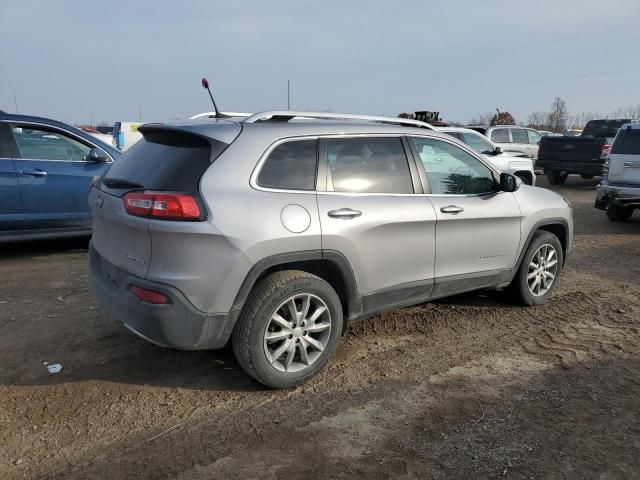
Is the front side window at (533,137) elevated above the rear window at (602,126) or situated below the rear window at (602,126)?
below

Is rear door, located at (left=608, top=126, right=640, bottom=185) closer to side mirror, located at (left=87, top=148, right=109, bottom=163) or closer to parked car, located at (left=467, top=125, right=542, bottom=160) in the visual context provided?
parked car, located at (left=467, top=125, right=542, bottom=160)

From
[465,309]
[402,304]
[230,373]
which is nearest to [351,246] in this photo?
[402,304]

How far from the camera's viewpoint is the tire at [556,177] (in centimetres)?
1613

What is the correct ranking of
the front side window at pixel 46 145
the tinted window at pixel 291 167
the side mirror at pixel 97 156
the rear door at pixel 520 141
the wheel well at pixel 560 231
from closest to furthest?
the tinted window at pixel 291 167, the wheel well at pixel 560 231, the front side window at pixel 46 145, the side mirror at pixel 97 156, the rear door at pixel 520 141

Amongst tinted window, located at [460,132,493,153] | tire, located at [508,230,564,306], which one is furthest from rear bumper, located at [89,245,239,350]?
tinted window, located at [460,132,493,153]

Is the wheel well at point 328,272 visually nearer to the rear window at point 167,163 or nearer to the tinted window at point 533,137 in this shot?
the rear window at point 167,163

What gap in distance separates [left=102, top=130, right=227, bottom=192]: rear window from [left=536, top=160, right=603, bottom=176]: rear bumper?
14.1m

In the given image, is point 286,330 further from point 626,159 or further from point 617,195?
point 626,159

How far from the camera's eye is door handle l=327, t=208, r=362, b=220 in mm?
3559

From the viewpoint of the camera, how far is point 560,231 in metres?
5.43

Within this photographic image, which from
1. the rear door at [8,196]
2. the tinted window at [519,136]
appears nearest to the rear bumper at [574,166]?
the tinted window at [519,136]

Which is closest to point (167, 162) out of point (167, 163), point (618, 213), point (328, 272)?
point (167, 163)

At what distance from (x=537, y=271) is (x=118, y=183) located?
3733 millimetres

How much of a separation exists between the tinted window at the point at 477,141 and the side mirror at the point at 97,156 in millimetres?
8114
